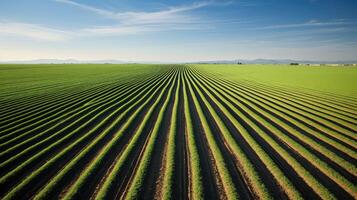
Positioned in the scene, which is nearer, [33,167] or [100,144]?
[33,167]

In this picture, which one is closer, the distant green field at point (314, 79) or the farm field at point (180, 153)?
the farm field at point (180, 153)

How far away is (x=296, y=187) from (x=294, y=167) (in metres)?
1.05

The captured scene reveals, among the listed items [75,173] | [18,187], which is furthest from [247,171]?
[18,187]

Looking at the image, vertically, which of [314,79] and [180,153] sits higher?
[314,79]

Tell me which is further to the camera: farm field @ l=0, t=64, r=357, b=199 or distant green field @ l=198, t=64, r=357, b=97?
distant green field @ l=198, t=64, r=357, b=97

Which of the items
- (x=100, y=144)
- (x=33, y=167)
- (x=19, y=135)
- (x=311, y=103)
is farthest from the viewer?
(x=311, y=103)

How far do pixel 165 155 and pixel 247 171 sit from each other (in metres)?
2.67

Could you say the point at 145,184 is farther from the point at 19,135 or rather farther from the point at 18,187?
the point at 19,135

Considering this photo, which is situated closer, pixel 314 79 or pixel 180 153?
pixel 180 153

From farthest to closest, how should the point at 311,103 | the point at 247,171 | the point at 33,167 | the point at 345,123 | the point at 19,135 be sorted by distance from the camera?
1. the point at 311,103
2. the point at 345,123
3. the point at 19,135
4. the point at 33,167
5. the point at 247,171

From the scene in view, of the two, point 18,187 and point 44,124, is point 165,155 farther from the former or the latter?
point 44,124

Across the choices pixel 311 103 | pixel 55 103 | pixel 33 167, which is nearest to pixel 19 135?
pixel 33 167

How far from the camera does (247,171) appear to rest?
6410 millimetres

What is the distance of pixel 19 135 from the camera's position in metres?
9.55
